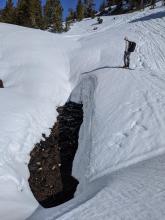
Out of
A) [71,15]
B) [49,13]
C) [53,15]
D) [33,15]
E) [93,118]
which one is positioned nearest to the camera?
[93,118]

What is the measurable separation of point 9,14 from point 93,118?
3900 cm

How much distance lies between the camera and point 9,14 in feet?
163

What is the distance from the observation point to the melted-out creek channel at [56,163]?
1084 centimetres

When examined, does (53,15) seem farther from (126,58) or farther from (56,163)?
(56,163)

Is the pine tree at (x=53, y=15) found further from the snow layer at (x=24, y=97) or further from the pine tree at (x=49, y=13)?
the snow layer at (x=24, y=97)

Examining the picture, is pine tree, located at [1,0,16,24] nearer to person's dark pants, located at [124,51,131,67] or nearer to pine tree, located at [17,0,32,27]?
pine tree, located at [17,0,32,27]

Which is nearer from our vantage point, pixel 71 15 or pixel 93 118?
pixel 93 118

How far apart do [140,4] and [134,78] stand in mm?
46327

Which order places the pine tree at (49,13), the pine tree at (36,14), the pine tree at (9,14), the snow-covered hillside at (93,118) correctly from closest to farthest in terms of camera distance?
1. the snow-covered hillside at (93,118)
2. the pine tree at (36,14)
3. the pine tree at (9,14)
4. the pine tree at (49,13)

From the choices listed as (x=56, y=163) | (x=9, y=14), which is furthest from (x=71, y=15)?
(x=56, y=163)

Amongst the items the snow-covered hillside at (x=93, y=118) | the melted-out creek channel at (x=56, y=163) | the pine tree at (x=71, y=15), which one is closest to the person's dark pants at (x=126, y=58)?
the snow-covered hillside at (x=93, y=118)

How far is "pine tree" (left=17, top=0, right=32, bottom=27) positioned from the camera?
1869 inches

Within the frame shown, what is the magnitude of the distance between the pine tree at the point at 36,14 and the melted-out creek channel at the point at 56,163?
110 feet

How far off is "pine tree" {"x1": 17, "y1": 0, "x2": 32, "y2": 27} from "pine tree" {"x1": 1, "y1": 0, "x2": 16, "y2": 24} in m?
0.77
